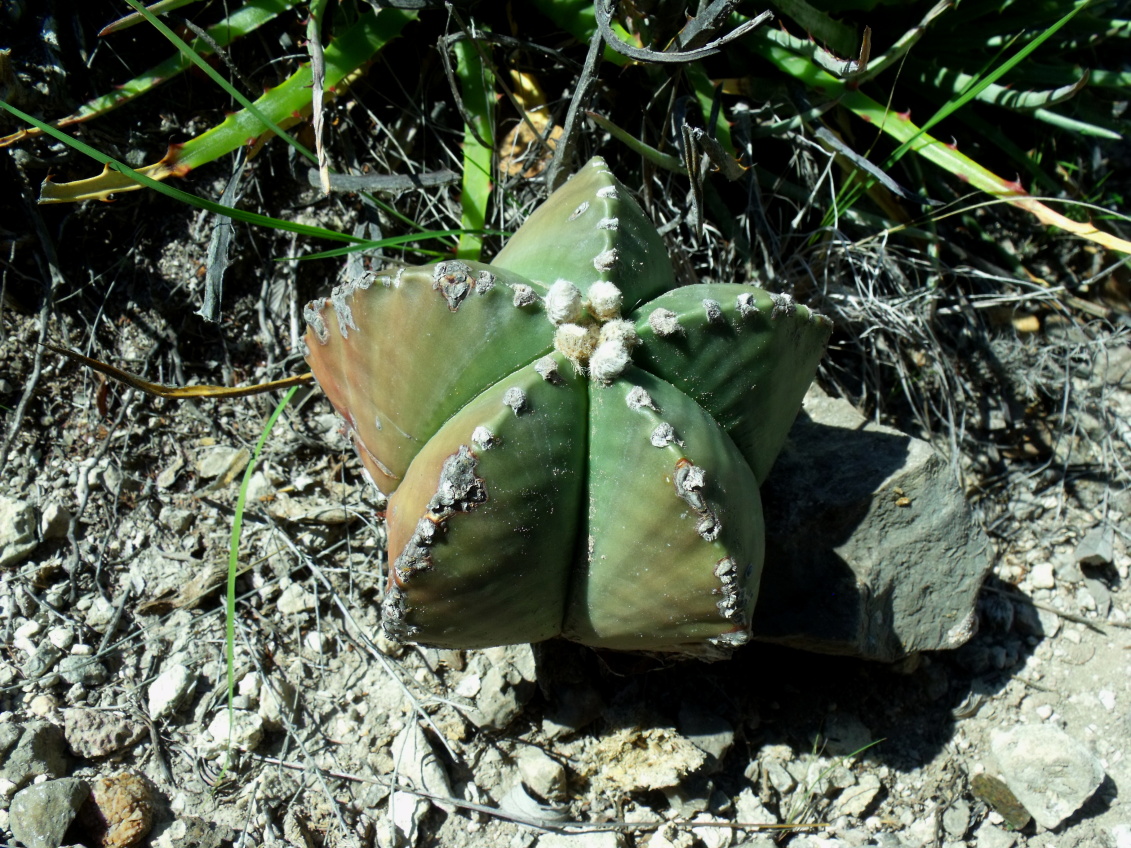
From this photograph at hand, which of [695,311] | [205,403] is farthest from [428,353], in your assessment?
[205,403]

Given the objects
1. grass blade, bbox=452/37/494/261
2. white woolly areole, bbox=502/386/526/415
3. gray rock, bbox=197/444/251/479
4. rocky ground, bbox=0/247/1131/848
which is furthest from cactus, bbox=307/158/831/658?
gray rock, bbox=197/444/251/479

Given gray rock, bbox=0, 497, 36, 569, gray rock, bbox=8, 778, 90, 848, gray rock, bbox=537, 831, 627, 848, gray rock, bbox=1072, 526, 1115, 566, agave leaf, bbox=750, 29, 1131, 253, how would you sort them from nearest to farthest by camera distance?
1. gray rock, bbox=8, 778, 90, 848
2. gray rock, bbox=537, 831, 627, 848
3. gray rock, bbox=0, 497, 36, 569
4. agave leaf, bbox=750, 29, 1131, 253
5. gray rock, bbox=1072, 526, 1115, 566

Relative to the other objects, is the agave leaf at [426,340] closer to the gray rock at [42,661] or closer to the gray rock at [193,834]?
the gray rock at [193,834]

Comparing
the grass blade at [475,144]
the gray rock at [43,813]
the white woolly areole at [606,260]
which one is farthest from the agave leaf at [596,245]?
the gray rock at [43,813]

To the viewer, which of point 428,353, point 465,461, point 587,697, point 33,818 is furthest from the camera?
point 587,697

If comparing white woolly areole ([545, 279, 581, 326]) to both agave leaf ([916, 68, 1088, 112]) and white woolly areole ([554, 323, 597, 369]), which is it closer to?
white woolly areole ([554, 323, 597, 369])

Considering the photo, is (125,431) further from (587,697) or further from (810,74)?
(810,74)

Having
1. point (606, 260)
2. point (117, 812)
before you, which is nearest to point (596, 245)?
point (606, 260)
